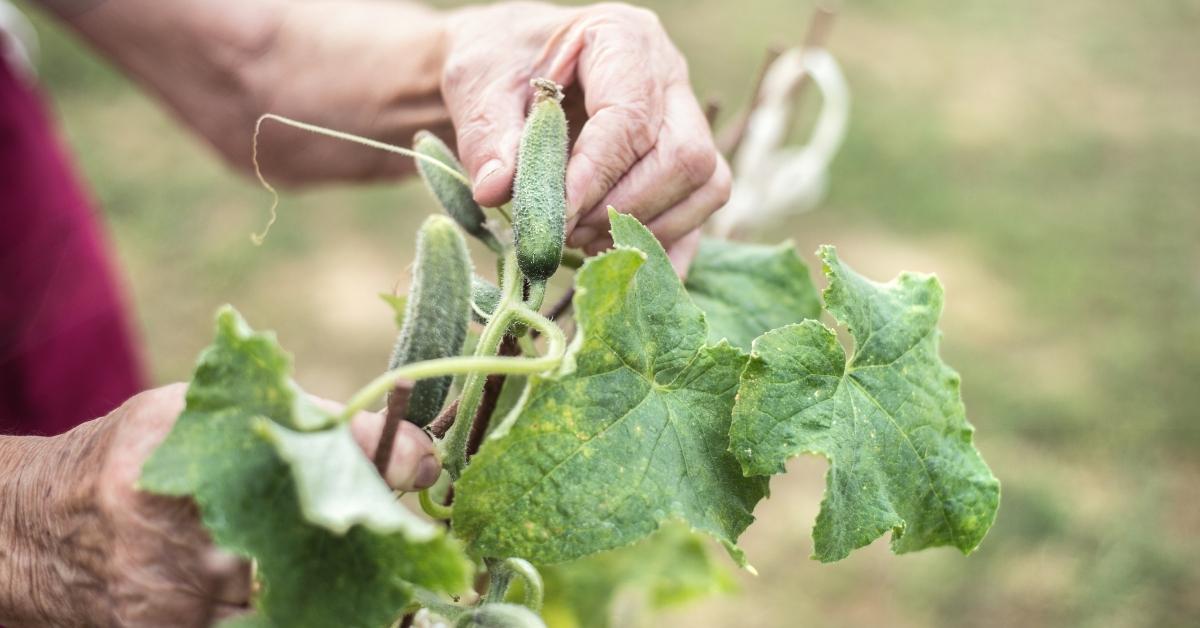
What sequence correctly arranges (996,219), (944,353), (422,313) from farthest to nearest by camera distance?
1. (996,219)
2. (944,353)
3. (422,313)

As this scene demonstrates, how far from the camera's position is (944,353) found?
5.56m

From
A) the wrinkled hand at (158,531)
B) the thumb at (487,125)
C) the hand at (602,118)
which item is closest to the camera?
the wrinkled hand at (158,531)

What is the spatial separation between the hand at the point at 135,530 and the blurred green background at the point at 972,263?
3316 mm

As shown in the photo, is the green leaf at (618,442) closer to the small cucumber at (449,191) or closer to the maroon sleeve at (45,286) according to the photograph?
the small cucumber at (449,191)

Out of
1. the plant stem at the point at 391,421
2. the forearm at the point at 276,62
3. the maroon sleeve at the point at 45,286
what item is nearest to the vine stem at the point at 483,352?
the plant stem at the point at 391,421

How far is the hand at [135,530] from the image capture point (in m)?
1.19

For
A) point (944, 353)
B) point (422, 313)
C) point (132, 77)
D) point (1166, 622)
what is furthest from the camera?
point (944, 353)

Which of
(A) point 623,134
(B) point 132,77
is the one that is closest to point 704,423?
(A) point 623,134

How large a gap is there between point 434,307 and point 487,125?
574mm

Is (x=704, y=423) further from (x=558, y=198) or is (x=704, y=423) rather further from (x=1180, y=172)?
(x=1180, y=172)

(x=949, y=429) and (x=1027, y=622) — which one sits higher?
(x=949, y=429)

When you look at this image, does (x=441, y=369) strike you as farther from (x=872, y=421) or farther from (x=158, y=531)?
(x=872, y=421)

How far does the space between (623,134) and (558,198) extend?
273 millimetres

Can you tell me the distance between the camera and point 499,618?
1.30m
